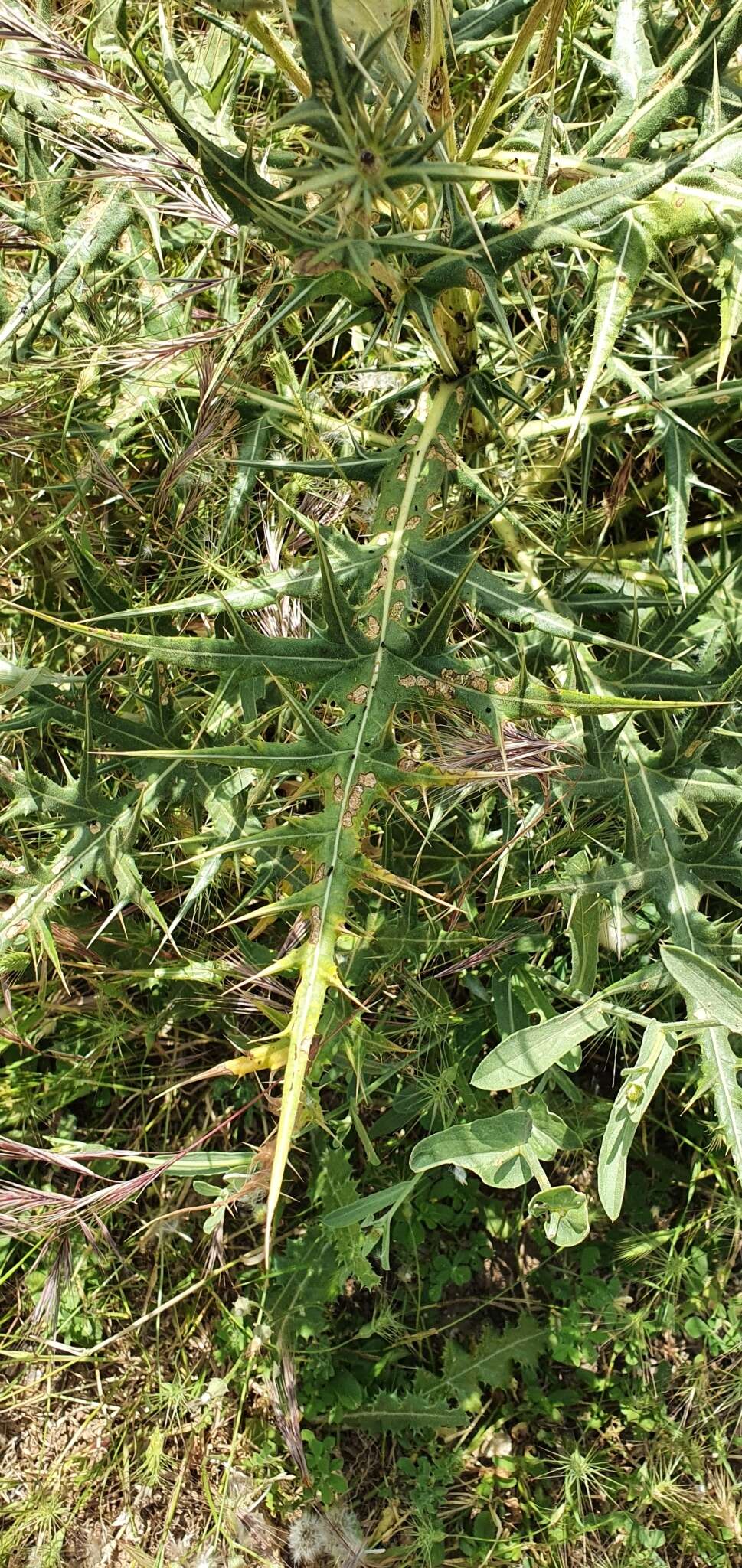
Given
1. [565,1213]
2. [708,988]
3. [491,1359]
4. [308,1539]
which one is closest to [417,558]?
[708,988]

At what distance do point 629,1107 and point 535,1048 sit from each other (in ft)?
0.46

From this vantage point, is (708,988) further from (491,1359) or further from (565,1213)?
(491,1359)

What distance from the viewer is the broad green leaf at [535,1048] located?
4.36 feet

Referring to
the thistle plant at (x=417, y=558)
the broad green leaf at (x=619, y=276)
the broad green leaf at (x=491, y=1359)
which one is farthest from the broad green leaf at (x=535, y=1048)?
the broad green leaf at (x=491, y=1359)

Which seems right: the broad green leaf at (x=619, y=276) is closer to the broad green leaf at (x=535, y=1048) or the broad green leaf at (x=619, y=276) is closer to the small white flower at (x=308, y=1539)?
the broad green leaf at (x=535, y=1048)

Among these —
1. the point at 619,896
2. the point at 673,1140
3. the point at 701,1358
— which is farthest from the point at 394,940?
the point at 701,1358

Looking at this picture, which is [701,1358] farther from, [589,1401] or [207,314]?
[207,314]

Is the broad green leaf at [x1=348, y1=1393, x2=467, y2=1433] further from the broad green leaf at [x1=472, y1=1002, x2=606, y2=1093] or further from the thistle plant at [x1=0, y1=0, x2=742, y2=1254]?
the broad green leaf at [x1=472, y1=1002, x2=606, y2=1093]

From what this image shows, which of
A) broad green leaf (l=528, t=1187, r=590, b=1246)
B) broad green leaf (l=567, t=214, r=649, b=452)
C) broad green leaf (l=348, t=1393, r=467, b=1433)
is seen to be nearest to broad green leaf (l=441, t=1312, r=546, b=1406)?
broad green leaf (l=348, t=1393, r=467, b=1433)

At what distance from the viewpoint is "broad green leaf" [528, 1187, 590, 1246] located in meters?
1.42

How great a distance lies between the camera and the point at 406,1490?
2.02m

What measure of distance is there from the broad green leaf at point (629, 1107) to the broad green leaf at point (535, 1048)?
92 millimetres

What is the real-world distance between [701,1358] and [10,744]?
5.60 ft

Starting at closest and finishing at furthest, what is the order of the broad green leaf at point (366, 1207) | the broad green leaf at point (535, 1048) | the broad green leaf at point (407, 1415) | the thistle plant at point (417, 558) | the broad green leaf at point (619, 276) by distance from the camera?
the thistle plant at point (417, 558) → the broad green leaf at point (619, 276) → the broad green leaf at point (535, 1048) → the broad green leaf at point (366, 1207) → the broad green leaf at point (407, 1415)
